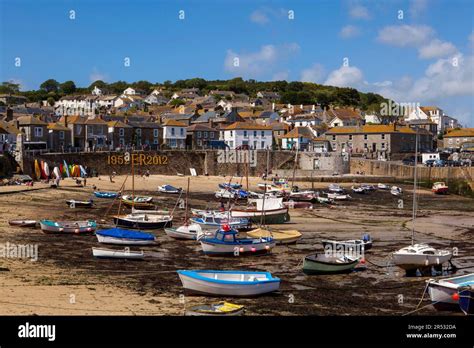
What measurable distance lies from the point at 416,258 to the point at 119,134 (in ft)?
196

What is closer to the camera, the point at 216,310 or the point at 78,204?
the point at 216,310

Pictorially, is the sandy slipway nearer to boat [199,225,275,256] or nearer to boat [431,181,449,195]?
boat [199,225,275,256]

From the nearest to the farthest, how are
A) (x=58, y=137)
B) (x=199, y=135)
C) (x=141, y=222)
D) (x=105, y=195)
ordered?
(x=141, y=222), (x=105, y=195), (x=58, y=137), (x=199, y=135)

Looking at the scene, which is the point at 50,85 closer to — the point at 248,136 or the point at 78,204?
the point at 248,136

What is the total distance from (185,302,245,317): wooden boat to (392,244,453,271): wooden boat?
9409mm

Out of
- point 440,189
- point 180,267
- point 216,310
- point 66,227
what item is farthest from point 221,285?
point 440,189

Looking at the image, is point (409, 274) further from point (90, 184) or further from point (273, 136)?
point (273, 136)

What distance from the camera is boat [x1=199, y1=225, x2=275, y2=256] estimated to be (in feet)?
95.9

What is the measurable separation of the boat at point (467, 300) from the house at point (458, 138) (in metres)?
78.5

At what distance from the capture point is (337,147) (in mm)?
89688

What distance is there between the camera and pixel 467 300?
797 inches

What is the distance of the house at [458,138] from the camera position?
3792 inches

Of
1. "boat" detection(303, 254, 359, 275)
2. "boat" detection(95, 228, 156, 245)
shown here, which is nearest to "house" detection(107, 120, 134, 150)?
"boat" detection(95, 228, 156, 245)
